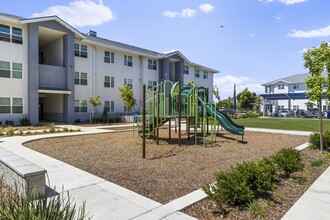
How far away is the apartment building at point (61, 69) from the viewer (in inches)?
786

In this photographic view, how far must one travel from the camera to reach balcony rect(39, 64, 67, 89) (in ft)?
72.0

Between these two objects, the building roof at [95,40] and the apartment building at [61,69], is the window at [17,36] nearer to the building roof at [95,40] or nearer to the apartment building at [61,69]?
the apartment building at [61,69]

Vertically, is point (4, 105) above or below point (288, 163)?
above

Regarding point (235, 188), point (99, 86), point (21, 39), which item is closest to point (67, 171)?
point (235, 188)

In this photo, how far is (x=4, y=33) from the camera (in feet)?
64.2

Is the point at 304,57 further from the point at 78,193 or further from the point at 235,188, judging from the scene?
the point at 78,193

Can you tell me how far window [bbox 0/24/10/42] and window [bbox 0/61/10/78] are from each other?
2.10 meters

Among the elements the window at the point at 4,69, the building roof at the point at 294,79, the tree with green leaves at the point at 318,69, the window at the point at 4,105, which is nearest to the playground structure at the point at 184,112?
the tree with green leaves at the point at 318,69

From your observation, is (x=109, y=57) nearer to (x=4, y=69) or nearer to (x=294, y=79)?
(x=4, y=69)

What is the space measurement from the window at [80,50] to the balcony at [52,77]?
8.59ft

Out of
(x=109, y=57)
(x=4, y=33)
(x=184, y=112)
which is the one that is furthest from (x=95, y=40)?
(x=184, y=112)

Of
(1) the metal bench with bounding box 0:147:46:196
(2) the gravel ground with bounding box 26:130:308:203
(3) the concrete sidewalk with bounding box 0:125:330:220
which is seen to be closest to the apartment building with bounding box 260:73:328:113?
(2) the gravel ground with bounding box 26:130:308:203

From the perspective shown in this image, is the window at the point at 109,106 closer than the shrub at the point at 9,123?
No

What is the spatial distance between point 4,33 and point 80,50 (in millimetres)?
7152
